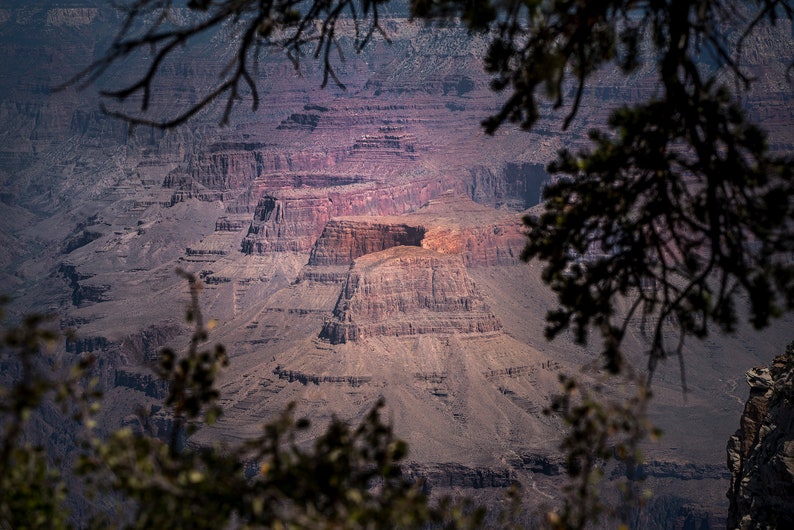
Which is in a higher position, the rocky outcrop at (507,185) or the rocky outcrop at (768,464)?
the rocky outcrop at (768,464)

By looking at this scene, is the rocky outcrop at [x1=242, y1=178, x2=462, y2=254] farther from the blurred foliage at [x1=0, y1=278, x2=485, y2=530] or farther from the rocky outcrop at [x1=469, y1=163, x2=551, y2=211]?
the blurred foliage at [x1=0, y1=278, x2=485, y2=530]

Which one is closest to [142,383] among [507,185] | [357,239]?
[357,239]

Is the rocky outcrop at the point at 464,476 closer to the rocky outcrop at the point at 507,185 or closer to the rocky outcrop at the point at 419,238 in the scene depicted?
the rocky outcrop at the point at 419,238

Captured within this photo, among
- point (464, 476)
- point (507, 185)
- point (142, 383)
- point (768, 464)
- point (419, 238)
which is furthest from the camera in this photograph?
point (507, 185)

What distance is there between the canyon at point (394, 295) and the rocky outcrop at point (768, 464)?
1189 centimetres

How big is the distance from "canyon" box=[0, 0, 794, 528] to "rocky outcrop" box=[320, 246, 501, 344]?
0.17 m

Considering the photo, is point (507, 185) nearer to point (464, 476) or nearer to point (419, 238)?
→ point (419, 238)

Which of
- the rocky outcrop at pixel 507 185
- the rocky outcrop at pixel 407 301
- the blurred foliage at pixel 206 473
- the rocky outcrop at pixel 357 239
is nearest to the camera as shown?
the blurred foliage at pixel 206 473

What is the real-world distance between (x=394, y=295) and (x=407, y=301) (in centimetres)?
115

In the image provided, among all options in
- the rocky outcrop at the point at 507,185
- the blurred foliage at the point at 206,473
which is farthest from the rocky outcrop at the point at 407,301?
the blurred foliage at the point at 206,473

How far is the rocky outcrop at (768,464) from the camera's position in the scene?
21.6 metres

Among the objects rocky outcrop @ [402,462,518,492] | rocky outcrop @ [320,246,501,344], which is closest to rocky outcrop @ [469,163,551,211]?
rocky outcrop @ [320,246,501,344]

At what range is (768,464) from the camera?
2267 cm

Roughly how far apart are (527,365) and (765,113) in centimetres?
8287
